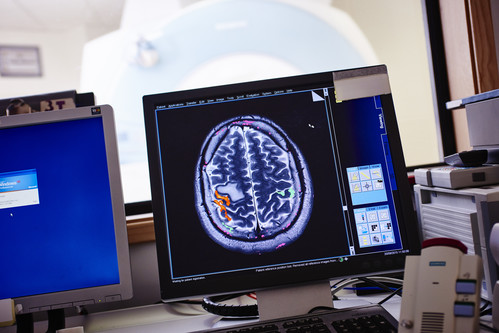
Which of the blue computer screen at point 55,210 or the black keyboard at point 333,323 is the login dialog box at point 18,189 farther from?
the black keyboard at point 333,323

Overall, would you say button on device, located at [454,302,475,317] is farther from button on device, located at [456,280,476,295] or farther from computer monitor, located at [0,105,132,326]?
computer monitor, located at [0,105,132,326]

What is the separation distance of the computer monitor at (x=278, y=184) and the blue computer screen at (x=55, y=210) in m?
0.15

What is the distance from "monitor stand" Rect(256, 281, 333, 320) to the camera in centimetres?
87

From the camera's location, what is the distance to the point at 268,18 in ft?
6.03

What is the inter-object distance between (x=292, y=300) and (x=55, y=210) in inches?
20.7

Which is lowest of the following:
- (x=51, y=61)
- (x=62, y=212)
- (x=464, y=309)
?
(x=464, y=309)

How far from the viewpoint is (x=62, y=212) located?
A: 983 mm

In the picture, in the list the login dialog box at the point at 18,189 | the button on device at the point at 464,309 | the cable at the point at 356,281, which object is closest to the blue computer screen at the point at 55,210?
the login dialog box at the point at 18,189

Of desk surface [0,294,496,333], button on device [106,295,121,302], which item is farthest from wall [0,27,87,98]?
button on device [106,295,121,302]

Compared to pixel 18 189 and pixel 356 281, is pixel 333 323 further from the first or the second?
pixel 18 189

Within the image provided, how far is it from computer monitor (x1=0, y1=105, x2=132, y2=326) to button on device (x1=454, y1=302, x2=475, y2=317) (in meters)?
0.62

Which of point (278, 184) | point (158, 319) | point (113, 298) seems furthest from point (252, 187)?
point (158, 319)

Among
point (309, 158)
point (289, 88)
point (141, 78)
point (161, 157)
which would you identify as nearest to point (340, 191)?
point (309, 158)

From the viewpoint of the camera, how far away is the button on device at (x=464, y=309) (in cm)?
63
